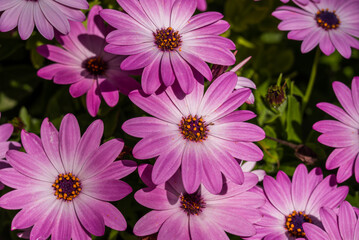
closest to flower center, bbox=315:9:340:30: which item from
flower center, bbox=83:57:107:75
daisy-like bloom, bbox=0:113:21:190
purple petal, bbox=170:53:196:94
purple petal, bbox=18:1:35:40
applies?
purple petal, bbox=170:53:196:94

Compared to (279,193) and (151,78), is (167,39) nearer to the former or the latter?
(151,78)

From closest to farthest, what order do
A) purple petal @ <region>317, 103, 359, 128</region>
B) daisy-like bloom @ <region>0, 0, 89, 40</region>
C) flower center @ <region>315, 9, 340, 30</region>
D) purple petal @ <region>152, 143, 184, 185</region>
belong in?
purple petal @ <region>152, 143, 184, 185</region> < daisy-like bloom @ <region>0, 0, 89, 40</region> < purple petal @ <region>317, 103, 359, 128</region> < flower center @ <region>315, 9, 340, 30</region>

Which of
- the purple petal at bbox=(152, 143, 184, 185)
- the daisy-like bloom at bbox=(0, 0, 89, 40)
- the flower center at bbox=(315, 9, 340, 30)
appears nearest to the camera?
the purple petal at bbox=(152, 143, 184, 185)

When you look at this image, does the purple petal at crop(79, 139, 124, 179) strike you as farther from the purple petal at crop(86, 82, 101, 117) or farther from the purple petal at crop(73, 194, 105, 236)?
the purple petal at crop(86, 82, 101, 117)

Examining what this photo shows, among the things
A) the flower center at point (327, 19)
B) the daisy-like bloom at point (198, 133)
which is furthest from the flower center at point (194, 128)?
the flower center at point (327, 19)

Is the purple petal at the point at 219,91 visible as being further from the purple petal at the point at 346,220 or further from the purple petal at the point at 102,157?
the purple petal at the point at 346,220

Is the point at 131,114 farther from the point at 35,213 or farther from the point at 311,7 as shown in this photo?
the point at 311,7
